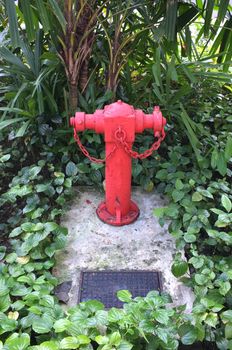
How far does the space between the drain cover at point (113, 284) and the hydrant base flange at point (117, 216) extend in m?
0.34

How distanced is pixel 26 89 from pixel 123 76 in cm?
69

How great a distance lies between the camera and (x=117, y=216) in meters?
2.16

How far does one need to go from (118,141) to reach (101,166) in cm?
46

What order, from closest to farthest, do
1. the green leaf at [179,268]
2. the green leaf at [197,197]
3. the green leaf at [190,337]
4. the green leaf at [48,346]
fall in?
the green leaf at [48,346], the green leaf at [190,337], the green leaf at [179,268], the green leaf at [197,197]

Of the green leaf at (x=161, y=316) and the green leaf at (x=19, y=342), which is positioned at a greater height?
the green leaf at (x=161, y=316)

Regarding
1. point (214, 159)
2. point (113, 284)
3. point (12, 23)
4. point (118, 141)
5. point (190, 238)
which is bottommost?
point (113, 284)

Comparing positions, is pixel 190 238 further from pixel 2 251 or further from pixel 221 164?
pixel 2 251

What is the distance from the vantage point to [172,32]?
87.3 inches

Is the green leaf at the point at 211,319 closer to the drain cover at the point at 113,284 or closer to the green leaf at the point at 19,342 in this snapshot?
the drain cover at the point at 113,284

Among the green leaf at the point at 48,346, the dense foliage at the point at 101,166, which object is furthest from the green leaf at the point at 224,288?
the green leaf at the point at 48,346

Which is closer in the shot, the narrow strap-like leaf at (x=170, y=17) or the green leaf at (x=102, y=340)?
Result: the green leaf at (x=102, y=340)

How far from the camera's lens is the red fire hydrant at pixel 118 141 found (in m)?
1.85

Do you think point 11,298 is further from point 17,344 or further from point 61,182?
point 61,182

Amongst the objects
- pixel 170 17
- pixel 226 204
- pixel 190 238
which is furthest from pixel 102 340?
pixel 170 17
